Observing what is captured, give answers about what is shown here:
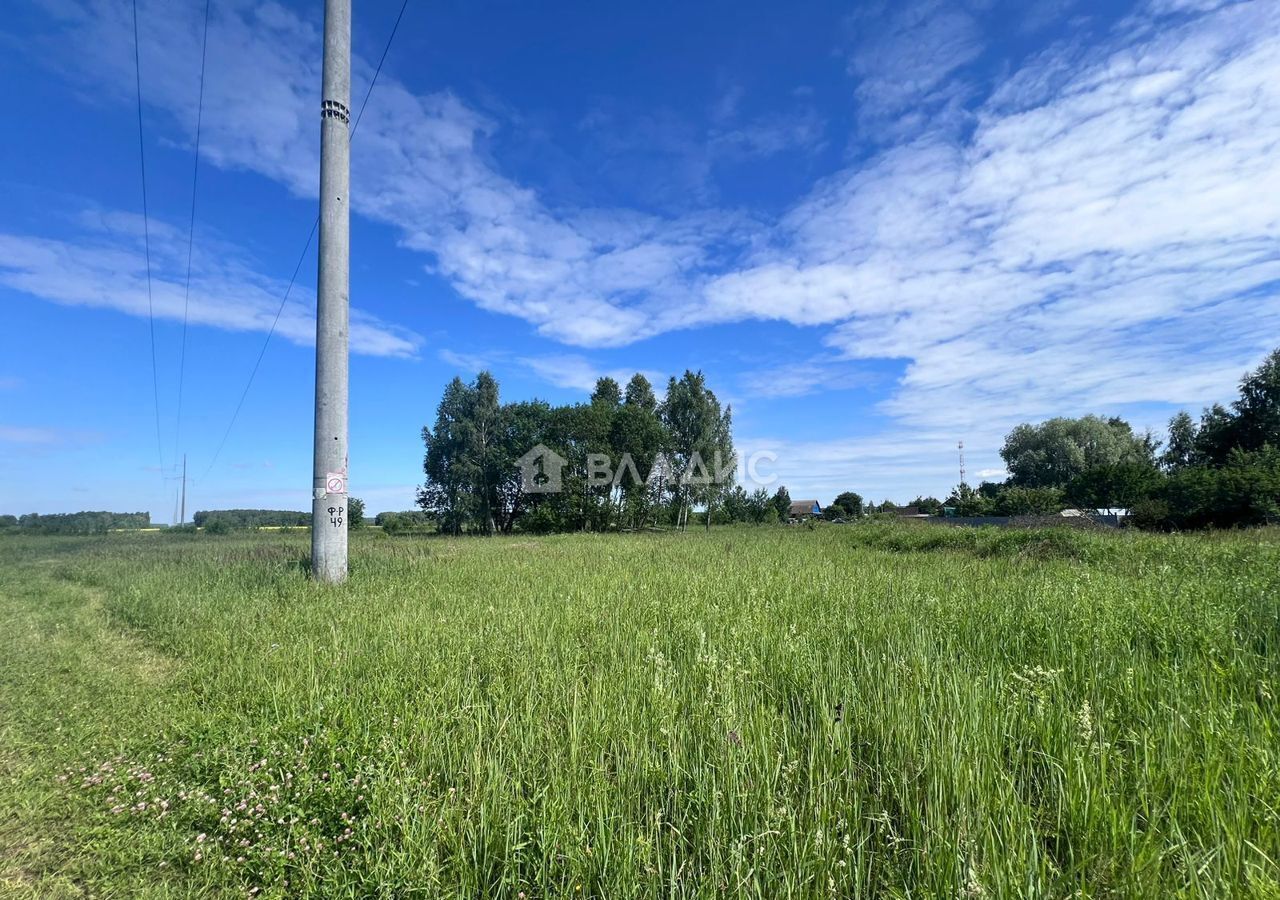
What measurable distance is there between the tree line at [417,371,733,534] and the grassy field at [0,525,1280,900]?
29786mm

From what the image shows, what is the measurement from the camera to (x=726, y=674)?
314 cm

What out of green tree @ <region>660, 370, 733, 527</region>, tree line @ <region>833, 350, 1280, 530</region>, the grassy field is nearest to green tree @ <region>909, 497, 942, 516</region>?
tree line @ <region>833, 350, 1280, 530</region>

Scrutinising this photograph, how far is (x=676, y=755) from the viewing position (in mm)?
2414

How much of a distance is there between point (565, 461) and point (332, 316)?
89.4ft

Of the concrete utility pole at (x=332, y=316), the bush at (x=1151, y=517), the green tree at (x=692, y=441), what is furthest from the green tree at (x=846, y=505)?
the concrete utility pole at (x=332, y=316)

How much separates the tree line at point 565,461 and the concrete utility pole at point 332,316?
2654 cm

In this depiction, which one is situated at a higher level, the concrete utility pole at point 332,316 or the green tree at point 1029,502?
the concrete utility pole at point 332,316

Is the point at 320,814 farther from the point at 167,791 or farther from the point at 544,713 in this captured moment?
the point at 544,713

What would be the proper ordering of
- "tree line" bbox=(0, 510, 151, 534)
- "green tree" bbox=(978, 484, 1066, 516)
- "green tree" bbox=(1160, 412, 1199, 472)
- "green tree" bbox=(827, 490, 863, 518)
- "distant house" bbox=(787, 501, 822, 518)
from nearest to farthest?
"tree line" bbox=(0, 510, 151, 534), "green tree" bbox=(978, 484, 1066, 516), "green tree" bbox=(1160, 412, 1199, 472), "green tree" bbox=(827, 490, 863, 518), "distant house" bbox=(787, 501, 822, 518)

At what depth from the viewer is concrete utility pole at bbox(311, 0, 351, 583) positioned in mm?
7902

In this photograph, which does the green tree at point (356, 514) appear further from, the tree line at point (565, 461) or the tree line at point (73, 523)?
the tree line at point (73, 523)
